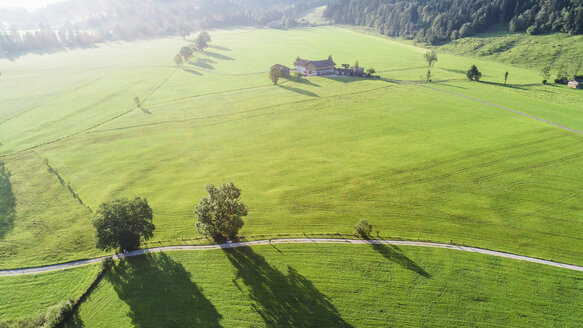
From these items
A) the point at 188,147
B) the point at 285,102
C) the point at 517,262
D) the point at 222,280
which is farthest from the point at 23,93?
the point at 517,262

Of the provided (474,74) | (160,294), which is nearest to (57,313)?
(160,294)

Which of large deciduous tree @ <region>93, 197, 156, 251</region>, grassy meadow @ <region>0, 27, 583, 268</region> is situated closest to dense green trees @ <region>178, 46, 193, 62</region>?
grassy meadow @ <region>0, 27, 583, 268</region>

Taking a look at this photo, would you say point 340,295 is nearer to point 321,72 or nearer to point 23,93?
point 321,72

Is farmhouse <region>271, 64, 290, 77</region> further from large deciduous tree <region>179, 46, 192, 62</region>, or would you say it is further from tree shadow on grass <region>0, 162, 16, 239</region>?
tree shadow on grass <region>0, 162, 16, 239</region>

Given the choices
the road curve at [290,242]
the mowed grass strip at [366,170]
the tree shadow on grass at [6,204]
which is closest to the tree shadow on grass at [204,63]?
the mowed grass strip at [366,170]

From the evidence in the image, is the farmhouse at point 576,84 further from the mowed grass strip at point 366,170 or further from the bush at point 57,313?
the bush at point 57,313

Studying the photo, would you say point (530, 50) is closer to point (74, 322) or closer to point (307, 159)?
point (307, 159)
